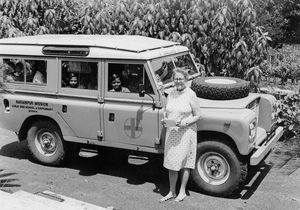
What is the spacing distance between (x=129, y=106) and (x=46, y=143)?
1823 millimetres

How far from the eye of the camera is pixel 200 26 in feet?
28.9

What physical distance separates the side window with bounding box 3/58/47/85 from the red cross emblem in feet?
5.41

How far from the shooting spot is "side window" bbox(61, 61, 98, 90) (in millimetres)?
6984

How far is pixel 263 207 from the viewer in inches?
236

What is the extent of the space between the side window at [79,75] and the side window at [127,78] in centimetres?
27

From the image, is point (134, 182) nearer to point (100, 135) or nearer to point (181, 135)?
point (100, 135)

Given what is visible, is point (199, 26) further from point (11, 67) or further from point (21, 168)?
point (21, 168)

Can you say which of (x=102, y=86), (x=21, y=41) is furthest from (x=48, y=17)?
(x=102, y=86)

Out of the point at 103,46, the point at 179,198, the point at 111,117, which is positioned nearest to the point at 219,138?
the point at 179,198

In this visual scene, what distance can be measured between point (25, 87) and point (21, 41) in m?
0.79

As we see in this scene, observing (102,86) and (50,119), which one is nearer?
(102,86)

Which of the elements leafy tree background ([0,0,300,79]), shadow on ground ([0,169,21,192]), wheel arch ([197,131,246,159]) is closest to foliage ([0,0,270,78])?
leafy tree background ([0,0,300,79])

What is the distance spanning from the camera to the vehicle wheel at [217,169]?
6129 millimetres

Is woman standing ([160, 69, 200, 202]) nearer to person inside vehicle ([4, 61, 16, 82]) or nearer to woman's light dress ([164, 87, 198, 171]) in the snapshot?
woman's light dress ([164, 87, 198, 171])
